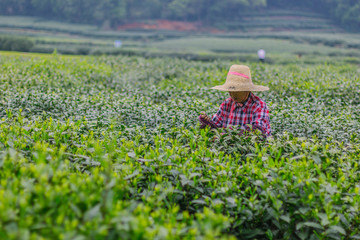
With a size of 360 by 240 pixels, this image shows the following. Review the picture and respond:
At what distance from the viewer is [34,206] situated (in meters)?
1.57

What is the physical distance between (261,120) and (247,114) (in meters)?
0.24

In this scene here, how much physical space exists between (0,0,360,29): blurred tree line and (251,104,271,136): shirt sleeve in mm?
52313

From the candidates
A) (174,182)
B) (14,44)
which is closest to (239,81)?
(174,182)

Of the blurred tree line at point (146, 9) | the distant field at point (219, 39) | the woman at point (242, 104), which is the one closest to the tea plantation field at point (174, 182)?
the woman at point (242, 104)

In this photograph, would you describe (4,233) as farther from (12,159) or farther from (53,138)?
(53,138)

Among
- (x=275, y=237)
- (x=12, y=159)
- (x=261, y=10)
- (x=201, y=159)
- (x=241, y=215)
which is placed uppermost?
(x=261, y=10)

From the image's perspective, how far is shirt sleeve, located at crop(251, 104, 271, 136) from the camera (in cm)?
347

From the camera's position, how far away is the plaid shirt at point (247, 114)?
356cm

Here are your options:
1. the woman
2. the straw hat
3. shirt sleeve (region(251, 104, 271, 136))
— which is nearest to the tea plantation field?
shirt sleeve (region(251, 104, 271, 136))

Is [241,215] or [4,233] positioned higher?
[4,233]

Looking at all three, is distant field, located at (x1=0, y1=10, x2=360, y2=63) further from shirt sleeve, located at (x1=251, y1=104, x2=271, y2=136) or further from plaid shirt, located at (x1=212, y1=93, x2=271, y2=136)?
shirt sleeve, located at (x1=251, y1=104, x2=271, y2=136)

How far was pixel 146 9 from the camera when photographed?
57969mm

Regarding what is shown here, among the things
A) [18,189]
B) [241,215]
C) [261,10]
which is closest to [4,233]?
[18,189]

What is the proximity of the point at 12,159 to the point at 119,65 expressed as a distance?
9.23 metres
